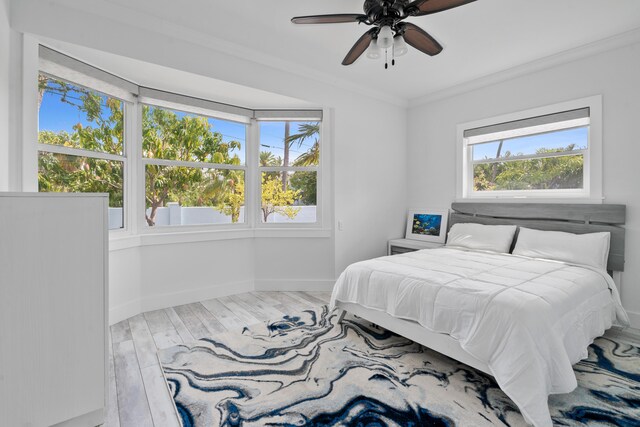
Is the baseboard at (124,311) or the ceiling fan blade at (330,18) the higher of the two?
the ceiling fan blade at (330,18)

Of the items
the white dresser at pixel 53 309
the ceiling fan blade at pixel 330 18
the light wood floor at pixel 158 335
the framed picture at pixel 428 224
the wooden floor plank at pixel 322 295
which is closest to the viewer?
the white dresser at pixel 53 309

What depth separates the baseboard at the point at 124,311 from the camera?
2879mm

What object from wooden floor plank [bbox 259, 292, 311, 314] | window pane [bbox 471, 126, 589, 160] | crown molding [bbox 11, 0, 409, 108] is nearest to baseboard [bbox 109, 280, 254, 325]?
wooden floor plank [bbox 259, 292, 311, 314]

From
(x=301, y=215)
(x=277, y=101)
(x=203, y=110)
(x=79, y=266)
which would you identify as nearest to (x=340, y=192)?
(x=301, y=215)

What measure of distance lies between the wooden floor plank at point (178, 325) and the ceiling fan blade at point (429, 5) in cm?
288

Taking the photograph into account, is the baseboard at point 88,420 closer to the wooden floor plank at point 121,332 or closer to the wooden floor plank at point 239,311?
the wooden floor plank at point 121,332

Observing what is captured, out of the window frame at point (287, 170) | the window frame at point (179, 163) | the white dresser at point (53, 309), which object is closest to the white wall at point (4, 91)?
the white dresser at point (53, 309)

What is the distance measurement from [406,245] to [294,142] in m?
1.98

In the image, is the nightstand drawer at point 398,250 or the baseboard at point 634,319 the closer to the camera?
the baseboard at point 634,319

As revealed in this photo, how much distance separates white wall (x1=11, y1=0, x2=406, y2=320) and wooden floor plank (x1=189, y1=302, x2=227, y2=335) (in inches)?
Result: 8.3

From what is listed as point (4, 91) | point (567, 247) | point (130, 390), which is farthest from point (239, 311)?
point (567, 247)

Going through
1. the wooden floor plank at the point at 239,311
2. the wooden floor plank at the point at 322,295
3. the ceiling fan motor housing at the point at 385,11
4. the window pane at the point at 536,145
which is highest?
the ceiling fan motor housing at the point at 385,11

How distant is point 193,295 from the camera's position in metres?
3.51

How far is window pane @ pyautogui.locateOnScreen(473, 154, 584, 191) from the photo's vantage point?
3.28 m
